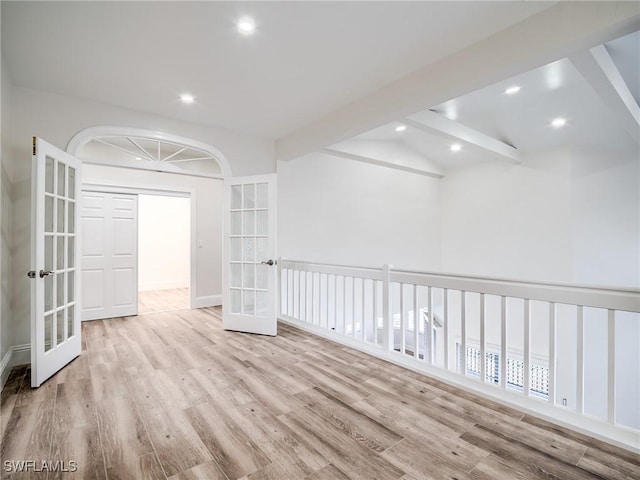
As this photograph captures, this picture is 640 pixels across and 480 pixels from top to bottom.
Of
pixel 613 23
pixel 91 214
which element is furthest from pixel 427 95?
pixel 91 214

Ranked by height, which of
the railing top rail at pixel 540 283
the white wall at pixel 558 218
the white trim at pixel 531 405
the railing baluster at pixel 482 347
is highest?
the white wall at pixel 558 218

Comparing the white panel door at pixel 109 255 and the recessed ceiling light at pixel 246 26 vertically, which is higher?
the recessed ceiling light at pixel 246 26

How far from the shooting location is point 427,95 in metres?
2.74

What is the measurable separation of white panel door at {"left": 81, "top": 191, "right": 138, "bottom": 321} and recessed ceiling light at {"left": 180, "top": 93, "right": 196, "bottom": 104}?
7.65ft

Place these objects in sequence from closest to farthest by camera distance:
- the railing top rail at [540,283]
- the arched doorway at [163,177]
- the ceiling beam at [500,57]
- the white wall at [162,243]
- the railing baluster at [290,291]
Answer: the railing top rail at [540,283] < the ceiling beam at [500,57] < the arched doorway at [163,177] < the railing baluster at [290,291] < the white wall at [162,243]

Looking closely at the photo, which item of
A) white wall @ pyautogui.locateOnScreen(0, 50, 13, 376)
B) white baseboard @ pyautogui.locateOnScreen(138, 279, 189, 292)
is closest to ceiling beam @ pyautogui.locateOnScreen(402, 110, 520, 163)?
white wall @ pyautogui.locateOnScreen(0, 50, 13, 376)

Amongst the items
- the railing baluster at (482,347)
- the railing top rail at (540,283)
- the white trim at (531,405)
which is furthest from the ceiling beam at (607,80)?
the white trim at (531,405)

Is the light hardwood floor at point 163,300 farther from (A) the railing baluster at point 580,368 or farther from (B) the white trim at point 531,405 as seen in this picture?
(A) the railing baluster at point 580,368

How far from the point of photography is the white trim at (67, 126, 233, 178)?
3211 mm

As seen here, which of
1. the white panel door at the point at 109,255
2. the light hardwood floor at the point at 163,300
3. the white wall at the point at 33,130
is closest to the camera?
the white wall at the point at 33,130

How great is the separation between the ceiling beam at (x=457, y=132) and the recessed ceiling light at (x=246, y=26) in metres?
1.97

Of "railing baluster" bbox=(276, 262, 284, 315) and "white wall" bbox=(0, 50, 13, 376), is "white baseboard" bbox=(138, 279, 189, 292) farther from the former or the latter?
"white wall" bbox=(0, 50, 13, 376)

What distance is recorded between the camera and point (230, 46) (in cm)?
244

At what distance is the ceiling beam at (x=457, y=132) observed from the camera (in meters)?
3.88
